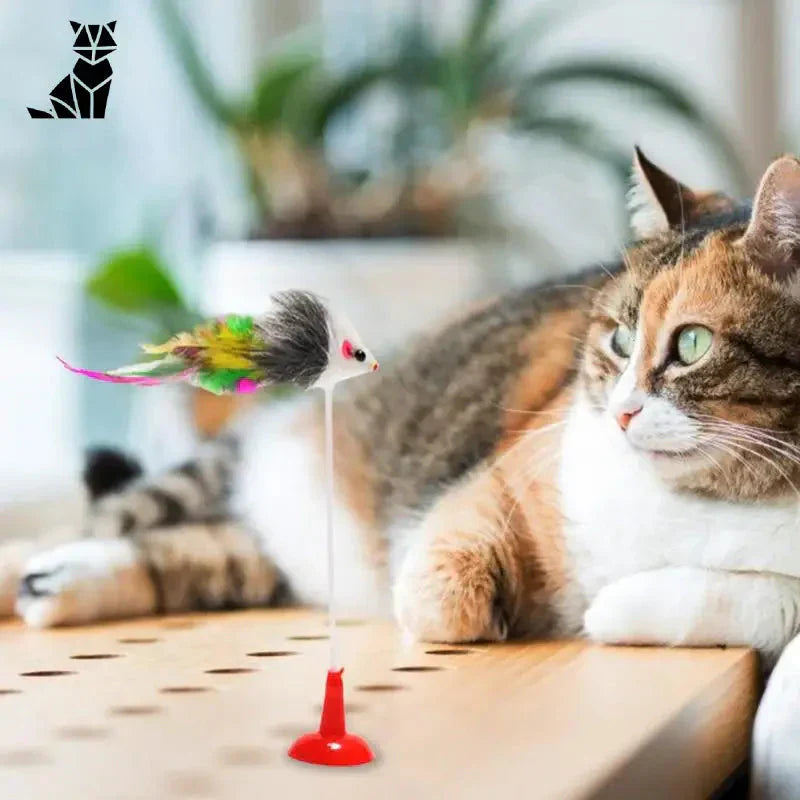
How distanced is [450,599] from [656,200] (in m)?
0.35

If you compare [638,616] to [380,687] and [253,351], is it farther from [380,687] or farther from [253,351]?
[253,351]

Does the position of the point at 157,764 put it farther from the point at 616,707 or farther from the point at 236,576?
the point at 236,576

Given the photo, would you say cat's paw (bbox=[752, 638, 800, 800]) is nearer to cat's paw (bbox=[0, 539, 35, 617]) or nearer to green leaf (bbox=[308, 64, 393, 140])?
cat's paw (bbox=[0, 539, 35, 617])

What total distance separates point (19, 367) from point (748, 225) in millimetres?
1160

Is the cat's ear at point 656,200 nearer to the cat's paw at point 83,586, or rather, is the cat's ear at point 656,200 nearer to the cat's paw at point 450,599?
the cat's paw at point 450,599

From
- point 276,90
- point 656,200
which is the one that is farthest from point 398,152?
point 656,200

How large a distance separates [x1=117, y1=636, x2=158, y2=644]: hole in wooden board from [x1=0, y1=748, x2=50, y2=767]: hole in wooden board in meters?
0.33

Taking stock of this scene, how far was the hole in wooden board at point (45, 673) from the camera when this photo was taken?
3.01ft

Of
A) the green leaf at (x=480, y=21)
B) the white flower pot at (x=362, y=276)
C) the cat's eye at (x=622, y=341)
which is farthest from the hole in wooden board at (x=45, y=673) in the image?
the green leaf at (x=480, y=21)

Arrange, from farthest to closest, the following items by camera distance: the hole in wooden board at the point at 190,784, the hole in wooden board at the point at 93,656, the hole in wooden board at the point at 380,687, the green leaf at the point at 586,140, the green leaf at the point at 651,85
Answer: the green leaf at the point at 586,140, the green leaf at the point at 651,85, the hole in wooden board at the point at 93,656, the hole in wooden board at the point at 380,687, the hole in wooden board at the point at 190,784

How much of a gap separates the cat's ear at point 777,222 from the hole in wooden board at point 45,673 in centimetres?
57

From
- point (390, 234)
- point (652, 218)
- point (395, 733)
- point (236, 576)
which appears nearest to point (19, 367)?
point (390, 234)

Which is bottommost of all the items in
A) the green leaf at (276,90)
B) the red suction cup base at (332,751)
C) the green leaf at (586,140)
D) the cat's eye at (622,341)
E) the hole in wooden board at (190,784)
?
the hole in wooden board at (190,784)

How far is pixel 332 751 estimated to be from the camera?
71 cm
